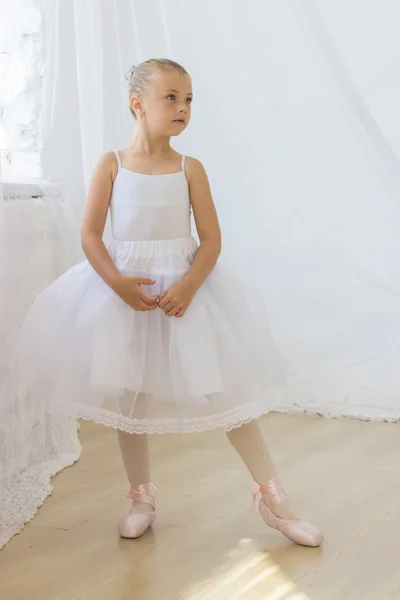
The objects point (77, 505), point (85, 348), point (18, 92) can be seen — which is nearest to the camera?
point (85, 348)

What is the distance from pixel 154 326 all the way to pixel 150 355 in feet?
0.17

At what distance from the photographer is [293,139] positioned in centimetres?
238

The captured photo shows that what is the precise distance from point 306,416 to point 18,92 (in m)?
1.17

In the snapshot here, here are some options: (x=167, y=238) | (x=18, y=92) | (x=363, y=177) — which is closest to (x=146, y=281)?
(x=167, y=238)

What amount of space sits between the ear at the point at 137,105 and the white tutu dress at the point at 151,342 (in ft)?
0.37

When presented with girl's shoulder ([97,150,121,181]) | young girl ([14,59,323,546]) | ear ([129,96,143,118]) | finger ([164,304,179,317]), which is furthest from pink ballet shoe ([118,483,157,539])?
ear ([129,96,143,118])

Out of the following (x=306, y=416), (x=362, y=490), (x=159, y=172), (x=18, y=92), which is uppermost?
(x=18, y=92)

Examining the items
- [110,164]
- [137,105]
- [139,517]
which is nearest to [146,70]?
[137,105]

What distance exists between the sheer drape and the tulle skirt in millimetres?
625

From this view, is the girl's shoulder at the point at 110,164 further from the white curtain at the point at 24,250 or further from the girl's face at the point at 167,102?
the white curtain at the point at 24,250

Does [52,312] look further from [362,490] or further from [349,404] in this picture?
[349,404]

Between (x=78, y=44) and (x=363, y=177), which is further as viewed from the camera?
(x=363, y=177)

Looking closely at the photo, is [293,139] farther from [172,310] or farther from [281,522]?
[281,522]

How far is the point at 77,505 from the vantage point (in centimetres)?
176
